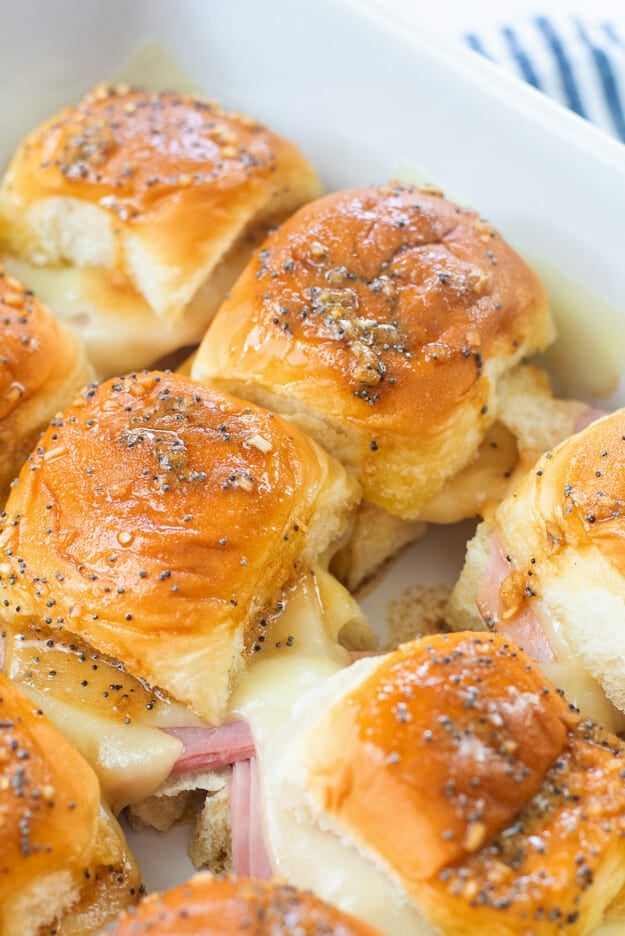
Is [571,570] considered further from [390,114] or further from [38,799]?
[390,114]

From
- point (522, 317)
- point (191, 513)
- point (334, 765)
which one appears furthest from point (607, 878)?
point (522, 317)

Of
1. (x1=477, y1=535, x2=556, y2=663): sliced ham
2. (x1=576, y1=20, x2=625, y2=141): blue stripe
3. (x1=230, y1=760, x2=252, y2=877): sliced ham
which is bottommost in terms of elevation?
(x1=230, y1=760, x2=252, y2=877): sliced ham

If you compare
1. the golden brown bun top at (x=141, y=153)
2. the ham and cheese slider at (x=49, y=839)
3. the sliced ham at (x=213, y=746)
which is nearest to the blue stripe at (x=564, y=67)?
the golden brown bun top at (x=141, y=153)

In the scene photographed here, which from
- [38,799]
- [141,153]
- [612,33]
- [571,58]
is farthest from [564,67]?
[38,799]

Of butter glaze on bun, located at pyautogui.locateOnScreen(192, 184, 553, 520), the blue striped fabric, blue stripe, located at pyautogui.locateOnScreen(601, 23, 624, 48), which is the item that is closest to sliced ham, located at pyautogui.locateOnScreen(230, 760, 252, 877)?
butter glaze on bun, located at pyautogui.locateOnScreen(192, 184, 553, 520)

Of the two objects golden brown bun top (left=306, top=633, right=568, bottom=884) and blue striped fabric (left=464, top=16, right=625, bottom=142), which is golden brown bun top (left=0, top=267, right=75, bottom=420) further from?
blue striped fabric (left=464, top=16, right=625, bottom=142)

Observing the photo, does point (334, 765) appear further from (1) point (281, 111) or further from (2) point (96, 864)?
(1) point (281, 111)
